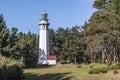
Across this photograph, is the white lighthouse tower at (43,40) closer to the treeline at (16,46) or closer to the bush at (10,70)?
the treeline at (16,46)

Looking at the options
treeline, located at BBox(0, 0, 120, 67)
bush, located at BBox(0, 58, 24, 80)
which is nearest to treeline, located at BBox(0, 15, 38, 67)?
treeline, located at BBox(0, 0, 120, 67)

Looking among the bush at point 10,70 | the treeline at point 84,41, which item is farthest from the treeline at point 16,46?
the bush at point 10,70

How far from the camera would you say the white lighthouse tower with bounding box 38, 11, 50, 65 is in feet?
301

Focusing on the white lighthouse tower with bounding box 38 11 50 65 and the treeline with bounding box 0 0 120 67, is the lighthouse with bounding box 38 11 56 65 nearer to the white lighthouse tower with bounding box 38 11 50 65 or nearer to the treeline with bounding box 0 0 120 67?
the white lighthouse tower with bounding box 38 11 50 65

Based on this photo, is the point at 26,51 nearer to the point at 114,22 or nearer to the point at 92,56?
the point at 92,56

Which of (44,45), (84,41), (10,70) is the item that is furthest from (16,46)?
(10,70)

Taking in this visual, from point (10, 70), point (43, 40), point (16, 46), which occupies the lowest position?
point (10, 70)

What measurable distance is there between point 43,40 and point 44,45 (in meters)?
1.31

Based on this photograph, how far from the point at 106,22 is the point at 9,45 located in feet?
86.0

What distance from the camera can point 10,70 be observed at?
Answer: 37.3m

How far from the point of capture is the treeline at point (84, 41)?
50562mm

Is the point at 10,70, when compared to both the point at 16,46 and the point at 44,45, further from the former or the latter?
the point at 44,45

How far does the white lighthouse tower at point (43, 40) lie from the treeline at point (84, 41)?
197 cm

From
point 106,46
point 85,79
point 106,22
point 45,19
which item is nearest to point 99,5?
point 106,22
